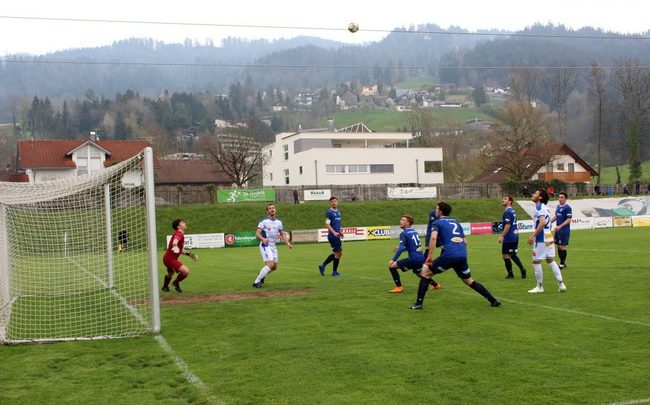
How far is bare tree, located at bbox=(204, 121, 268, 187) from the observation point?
70125 millimetres

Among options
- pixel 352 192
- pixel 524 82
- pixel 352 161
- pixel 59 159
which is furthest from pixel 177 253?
pixel 524 82

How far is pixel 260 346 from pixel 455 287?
23.6 feet

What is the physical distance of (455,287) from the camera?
1522cm

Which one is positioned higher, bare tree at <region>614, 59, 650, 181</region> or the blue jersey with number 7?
bare tree at <region>614, 59, 650, 181</region>

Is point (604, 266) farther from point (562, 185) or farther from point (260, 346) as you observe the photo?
point (562, 185)

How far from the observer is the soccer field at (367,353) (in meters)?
6.82

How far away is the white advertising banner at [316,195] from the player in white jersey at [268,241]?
41.5 m

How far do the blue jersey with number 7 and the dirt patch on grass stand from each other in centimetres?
446

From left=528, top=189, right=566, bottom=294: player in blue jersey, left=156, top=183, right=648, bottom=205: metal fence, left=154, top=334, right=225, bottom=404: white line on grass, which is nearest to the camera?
left=154, top=334, right=225, bottom=404: white line on grass

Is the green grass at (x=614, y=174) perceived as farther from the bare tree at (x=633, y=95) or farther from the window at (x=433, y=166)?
the window at (x=433, y=166)

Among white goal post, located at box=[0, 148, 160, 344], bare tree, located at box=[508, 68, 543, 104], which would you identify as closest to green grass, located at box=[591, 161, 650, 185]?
bare tree, located at box=[508, 68, 543, 104]

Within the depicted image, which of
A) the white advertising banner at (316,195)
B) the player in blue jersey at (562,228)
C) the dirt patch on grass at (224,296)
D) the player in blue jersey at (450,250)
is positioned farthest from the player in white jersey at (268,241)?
the white advertising banner at (316,195)

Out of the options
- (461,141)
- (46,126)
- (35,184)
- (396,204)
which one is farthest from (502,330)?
(46,126)

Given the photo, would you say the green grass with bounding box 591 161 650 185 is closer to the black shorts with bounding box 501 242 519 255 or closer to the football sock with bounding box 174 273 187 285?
the black shorts with bounding box 501 242 519 255
